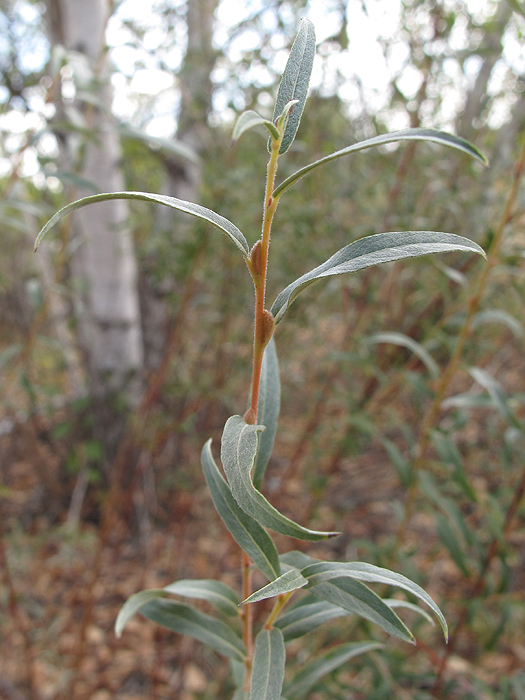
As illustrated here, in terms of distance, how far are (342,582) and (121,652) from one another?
1660mm

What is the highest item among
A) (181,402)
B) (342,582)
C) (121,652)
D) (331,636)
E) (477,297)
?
(477,297)

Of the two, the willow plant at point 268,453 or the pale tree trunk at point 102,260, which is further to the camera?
the pale tree trunk at point 102,260

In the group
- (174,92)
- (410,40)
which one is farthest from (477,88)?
(174,92)

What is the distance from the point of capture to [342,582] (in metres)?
0.42

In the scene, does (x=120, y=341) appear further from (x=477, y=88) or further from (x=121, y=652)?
(x=477, y=88)

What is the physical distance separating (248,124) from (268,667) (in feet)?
1.48

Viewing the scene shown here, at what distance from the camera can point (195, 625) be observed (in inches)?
22.3

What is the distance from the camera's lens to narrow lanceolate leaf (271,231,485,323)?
1.14 feet

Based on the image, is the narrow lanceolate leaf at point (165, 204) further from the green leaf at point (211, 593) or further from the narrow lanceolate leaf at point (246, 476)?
the green leaf at point (211, 593)

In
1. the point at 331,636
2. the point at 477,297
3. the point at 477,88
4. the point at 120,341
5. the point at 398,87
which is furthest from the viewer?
the point at 120,341

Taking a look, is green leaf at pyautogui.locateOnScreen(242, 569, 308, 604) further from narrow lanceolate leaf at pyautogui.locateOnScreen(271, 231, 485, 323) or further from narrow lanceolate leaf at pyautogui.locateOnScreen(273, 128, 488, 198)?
narrow lanceolate leaf at pyautogui.locateOnScreen(273, 128, 488, 198)

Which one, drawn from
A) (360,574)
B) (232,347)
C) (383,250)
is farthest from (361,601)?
(232,347)

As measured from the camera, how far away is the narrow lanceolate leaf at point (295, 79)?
40 centimetres

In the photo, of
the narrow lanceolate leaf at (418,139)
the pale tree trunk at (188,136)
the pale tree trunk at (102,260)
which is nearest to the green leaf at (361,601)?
the narrow lanceolate leaf at (418,139)
